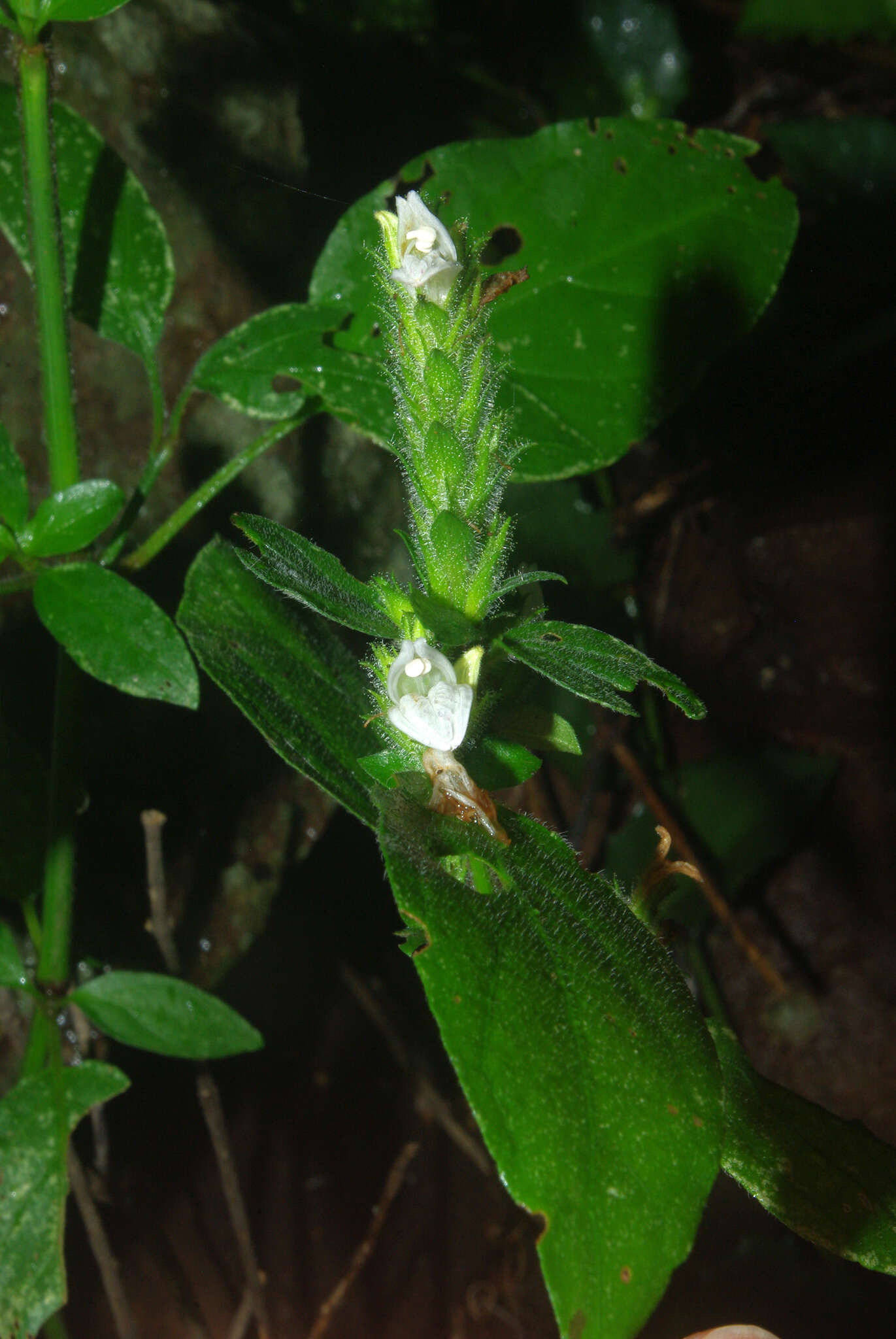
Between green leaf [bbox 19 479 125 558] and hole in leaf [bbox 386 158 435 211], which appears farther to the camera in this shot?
hole in leaf [bbox 386 158 435 211]

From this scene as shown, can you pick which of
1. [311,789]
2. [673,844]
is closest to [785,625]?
[673,844]

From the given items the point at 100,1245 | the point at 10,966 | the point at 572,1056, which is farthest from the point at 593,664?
the point at 100,1245

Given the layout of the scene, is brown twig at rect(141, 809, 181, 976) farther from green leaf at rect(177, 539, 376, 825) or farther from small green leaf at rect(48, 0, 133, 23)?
small green leaf at rect(48, 0, 133, 23)

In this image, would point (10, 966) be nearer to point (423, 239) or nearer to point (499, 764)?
point (499, 764)

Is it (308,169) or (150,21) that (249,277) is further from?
(150,21)

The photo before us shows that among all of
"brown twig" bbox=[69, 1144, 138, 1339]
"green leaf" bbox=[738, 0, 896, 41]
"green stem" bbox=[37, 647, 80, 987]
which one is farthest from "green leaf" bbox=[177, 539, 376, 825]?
"green leaf" bbox=[738, 0, 896, 41]

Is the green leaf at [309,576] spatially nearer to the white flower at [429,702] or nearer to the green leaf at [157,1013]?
the white flower at [429,702]
